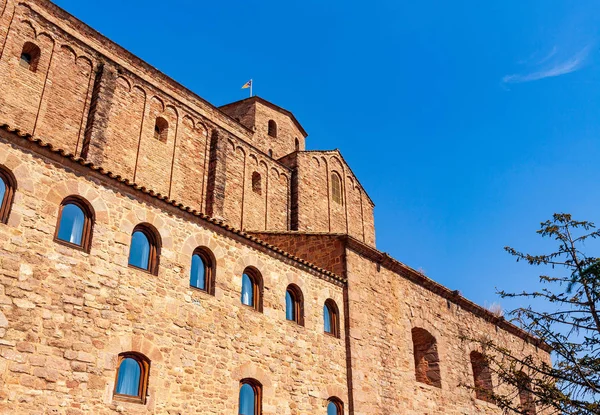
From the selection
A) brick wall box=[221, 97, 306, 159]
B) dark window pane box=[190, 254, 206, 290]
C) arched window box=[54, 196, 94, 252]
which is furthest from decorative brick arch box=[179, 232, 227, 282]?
brick wall box=[221, 97, 306, 159]

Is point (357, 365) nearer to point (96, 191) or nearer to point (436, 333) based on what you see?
point (436, 333)

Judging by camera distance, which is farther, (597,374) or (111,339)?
(597,374)

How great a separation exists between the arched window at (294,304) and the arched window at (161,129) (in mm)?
9122

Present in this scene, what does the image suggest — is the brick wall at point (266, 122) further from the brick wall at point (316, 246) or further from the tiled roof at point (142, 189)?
the tiled roof at point (142, 189)

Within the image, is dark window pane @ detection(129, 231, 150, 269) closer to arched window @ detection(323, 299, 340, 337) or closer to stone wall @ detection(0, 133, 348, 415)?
stone wall @ detection(0, 133, 348, 415)

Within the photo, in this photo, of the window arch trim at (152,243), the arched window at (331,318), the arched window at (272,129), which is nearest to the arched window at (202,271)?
the window arch trim at (152,243)

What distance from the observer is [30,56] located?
56.5 feet

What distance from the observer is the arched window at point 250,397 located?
11297mm

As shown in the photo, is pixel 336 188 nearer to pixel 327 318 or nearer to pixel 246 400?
pixel 327 318

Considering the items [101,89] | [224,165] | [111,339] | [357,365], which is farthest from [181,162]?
[111,339]

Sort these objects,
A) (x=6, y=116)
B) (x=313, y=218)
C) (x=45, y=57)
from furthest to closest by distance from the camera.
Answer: (x=313, y=218)
(x=45, y=57)
(x=6, y=116)

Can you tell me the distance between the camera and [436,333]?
57.7 feet

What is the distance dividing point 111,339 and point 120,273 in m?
1.19

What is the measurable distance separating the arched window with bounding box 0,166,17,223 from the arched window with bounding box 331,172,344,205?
17258 millimetres
